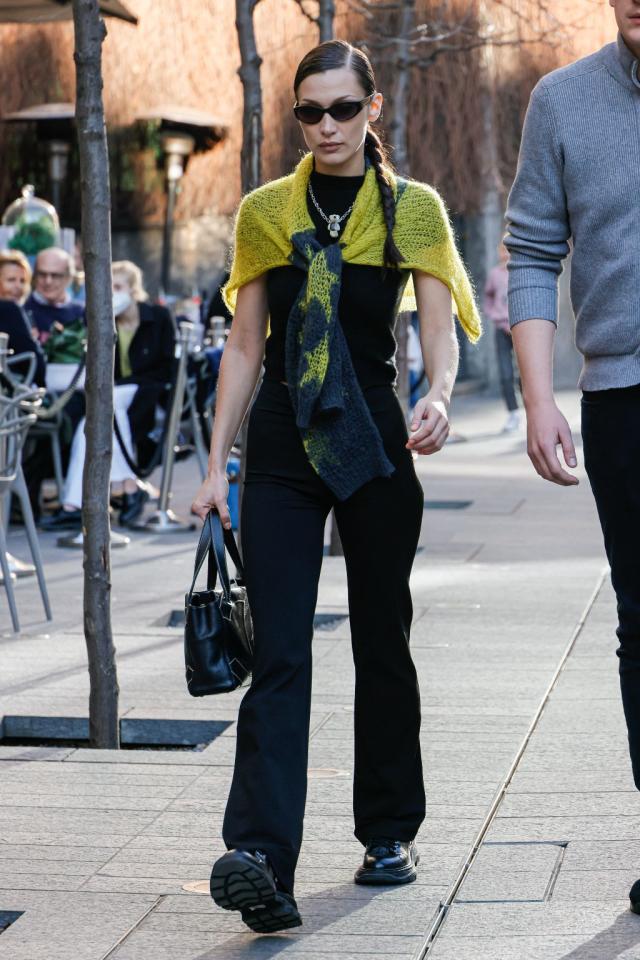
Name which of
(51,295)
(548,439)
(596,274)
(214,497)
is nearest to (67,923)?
(214,497)

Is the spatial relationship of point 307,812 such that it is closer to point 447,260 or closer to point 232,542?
point 232,542

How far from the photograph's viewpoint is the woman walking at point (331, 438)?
12.6ft

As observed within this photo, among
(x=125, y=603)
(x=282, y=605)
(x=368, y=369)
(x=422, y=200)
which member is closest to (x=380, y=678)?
(x=282, y=605)

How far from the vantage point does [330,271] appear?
3859 mm

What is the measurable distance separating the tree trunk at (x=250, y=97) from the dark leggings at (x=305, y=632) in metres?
4.16

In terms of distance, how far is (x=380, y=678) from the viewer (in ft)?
13.3

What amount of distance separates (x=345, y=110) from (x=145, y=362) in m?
7.82

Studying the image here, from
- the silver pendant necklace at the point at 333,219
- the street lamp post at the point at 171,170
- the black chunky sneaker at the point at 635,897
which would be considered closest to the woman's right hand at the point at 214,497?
the silver pendant necklace at the point at 333,219

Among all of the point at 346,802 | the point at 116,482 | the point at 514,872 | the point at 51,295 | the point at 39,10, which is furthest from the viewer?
the point at 51,295

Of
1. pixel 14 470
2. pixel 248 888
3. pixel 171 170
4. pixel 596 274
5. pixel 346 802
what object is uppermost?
pixel 171 170

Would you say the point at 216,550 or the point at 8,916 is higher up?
the point at 216,550

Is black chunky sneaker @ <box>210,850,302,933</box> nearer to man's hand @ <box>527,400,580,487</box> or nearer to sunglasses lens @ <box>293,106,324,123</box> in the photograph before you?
man's hand @ <box>527,400,580,487</box>

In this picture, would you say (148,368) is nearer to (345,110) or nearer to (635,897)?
(345,110)

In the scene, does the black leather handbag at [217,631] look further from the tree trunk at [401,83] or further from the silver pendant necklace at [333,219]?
the tree trunk at [401,83]
